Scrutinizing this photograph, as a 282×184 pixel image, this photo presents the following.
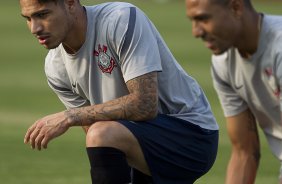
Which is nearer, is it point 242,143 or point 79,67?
point 242,143

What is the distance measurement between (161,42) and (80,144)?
4.06 metres

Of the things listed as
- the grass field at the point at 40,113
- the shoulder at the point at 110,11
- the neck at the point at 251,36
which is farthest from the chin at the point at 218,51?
the grass field at the point at 40,113

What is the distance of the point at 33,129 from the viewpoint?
22.0ft

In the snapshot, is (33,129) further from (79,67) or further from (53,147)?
(53,147)

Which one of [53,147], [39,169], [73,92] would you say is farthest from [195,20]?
[53,147]

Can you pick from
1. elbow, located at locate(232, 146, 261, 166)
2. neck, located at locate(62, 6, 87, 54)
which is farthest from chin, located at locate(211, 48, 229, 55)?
neck, located at locate(62, 6, 87, 54)

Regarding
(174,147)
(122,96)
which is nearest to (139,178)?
(174,147)

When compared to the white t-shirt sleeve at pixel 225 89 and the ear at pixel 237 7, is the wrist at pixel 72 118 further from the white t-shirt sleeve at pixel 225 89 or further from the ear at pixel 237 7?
the ear at pixel 237 7

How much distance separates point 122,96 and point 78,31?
516mm

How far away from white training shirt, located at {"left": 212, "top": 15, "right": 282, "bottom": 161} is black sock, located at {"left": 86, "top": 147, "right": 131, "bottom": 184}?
2.62ft

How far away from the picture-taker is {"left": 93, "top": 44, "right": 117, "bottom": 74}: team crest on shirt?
6.98m

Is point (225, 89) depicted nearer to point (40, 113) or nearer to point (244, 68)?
point (244, 68)

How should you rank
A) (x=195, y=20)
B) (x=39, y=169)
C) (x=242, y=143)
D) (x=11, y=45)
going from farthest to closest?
(x=11, y=45)
(x=39, y=169)
(x=242, y=143)
(x=195, y=20)

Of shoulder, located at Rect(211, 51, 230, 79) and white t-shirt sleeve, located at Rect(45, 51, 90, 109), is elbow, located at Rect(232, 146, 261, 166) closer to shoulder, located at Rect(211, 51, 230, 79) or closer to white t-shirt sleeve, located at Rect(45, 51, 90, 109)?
shoulder, located at Rect(211, 51, 230, 79)
